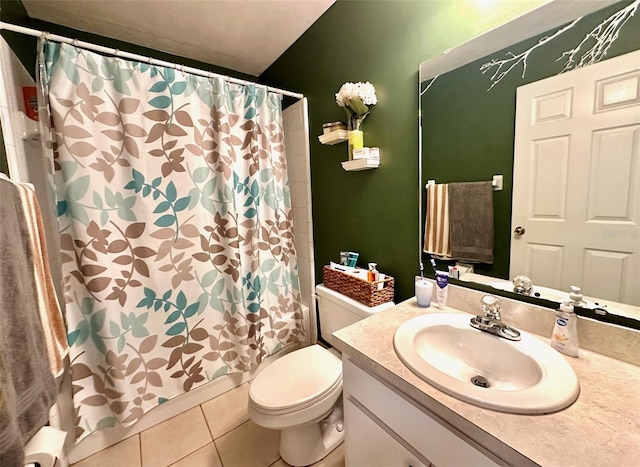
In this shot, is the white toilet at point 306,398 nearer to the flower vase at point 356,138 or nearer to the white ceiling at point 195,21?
the flower vase at point 356,138

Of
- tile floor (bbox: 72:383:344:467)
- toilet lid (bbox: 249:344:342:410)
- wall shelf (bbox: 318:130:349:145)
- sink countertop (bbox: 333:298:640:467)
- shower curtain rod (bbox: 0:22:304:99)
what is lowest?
tile floor (bbox: 72:383:344:467)

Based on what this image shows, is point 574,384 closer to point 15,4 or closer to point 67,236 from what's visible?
point 67,236

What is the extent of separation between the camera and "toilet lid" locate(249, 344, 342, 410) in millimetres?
1130

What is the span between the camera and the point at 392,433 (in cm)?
75

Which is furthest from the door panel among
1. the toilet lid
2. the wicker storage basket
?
the toilet lid

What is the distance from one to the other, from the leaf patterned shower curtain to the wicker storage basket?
58 centimetres

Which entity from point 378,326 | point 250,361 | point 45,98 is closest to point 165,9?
point 45,98

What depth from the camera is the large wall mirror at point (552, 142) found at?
0.71 meters

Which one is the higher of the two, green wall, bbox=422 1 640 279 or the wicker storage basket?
green wall, bbox=422 1 640 279

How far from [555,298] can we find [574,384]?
1.06ft

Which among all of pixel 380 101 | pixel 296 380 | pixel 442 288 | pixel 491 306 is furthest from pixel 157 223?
pixel 491 306

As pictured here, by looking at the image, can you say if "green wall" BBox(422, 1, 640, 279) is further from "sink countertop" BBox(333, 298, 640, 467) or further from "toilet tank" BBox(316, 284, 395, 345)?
"toilet tank" BBox(316, 284, 395, 345)

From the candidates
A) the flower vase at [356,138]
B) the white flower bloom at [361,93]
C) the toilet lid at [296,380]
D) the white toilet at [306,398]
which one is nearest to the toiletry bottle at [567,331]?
the white toilet at [306,398]

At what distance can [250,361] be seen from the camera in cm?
177
